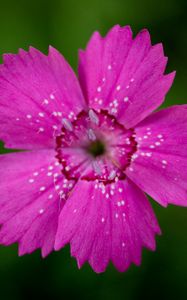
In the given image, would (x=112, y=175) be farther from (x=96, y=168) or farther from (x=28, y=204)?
(x=28, y=204)

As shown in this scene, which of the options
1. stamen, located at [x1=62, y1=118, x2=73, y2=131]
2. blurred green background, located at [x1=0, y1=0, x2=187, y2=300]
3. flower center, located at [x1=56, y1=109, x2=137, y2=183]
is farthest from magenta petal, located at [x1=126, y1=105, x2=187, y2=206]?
blurred green background, located at [x1=0, y1=0, x2=187, y2=300]

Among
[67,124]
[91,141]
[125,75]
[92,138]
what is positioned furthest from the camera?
[91,141]

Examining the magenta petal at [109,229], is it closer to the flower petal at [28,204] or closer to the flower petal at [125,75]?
the flower petal at [28,204]

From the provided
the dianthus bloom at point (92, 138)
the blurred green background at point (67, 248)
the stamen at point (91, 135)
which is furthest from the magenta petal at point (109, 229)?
the blurred green background at point (67, 248)

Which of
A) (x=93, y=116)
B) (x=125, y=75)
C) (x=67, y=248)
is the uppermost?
(x=125, y=75)

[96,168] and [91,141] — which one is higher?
[91,141]

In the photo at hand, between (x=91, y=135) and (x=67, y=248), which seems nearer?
(x=91, y=135)

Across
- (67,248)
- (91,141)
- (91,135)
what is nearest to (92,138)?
(91,135)

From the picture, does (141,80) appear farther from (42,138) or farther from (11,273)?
(11,273)

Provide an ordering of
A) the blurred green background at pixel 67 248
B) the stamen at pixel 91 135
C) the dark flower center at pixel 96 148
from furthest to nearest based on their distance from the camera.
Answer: the blurred green background at pixel 67 248 < the dark flower center at pixel 96 148 < the stamen at pixel 91 135
